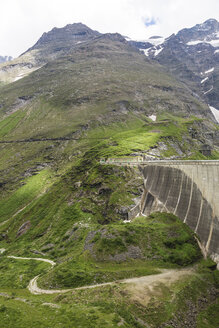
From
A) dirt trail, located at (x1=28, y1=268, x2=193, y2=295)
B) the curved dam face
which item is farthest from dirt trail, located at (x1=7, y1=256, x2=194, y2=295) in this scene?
the curved dam face

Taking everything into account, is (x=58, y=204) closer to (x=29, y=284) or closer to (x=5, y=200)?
(x=29, y=284)

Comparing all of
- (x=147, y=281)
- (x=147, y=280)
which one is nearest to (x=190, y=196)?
(x=147, y=280)

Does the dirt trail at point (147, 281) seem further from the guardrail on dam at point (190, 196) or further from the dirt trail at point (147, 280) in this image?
the guardrail on dam at point (190, 196)

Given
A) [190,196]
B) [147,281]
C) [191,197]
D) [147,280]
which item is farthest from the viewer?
[190,196]

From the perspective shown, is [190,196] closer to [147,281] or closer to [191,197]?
[191,197]

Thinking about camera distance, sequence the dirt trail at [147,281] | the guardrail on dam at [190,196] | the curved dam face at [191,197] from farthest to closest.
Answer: the guardrail on dam at [190,196]
the curved dam face at [191,197]
the dirt trail at [147,281]

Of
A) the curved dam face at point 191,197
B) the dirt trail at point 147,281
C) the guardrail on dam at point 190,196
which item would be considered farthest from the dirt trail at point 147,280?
the guardrail on dam at point 190,196

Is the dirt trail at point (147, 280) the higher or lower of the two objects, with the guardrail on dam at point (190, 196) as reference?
lower

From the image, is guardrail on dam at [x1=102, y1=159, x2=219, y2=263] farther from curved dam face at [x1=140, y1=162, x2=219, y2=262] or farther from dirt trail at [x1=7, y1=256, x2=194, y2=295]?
dirt trail at [x1=7, y1=256, x2=194, y2=295]
